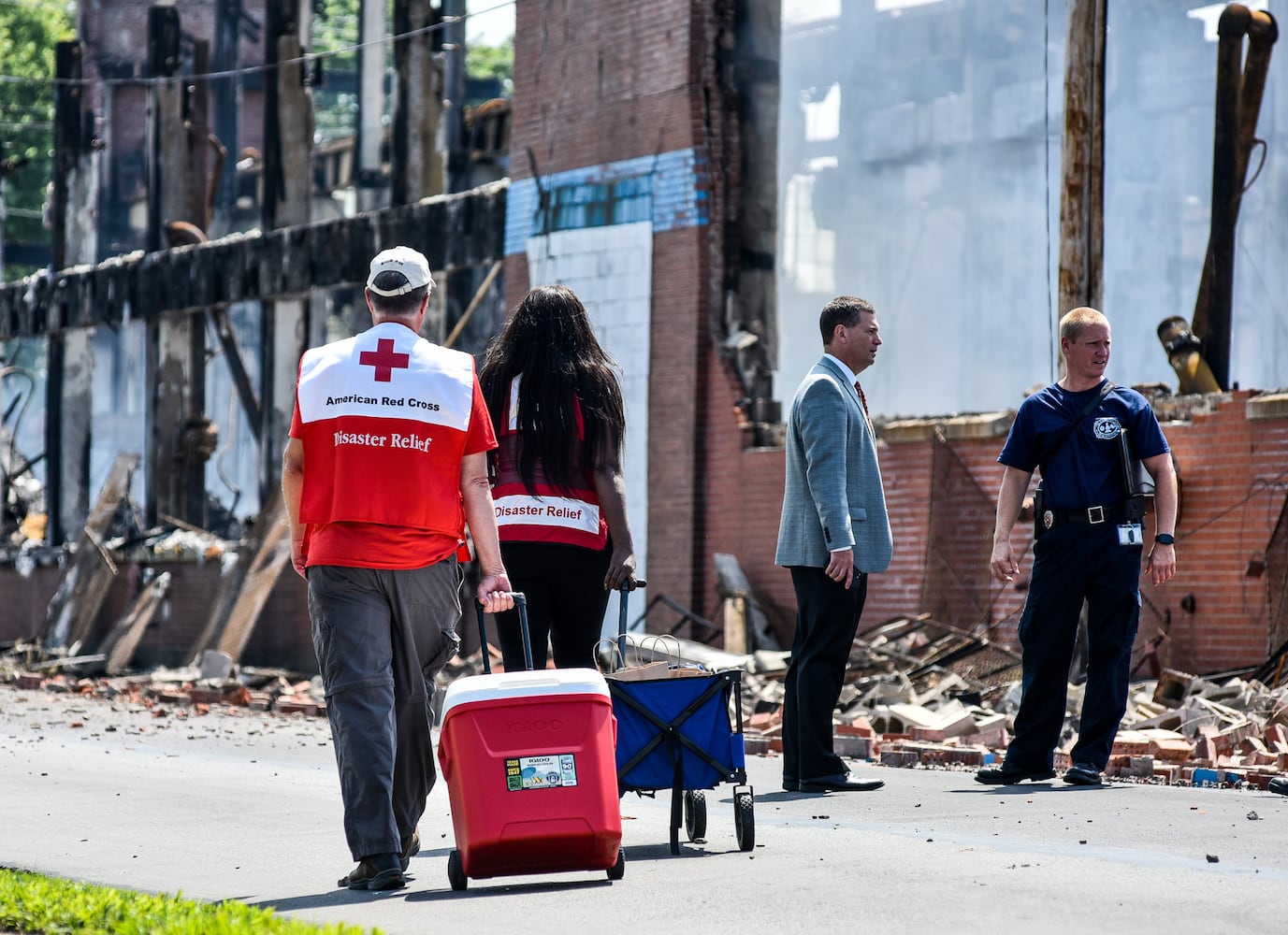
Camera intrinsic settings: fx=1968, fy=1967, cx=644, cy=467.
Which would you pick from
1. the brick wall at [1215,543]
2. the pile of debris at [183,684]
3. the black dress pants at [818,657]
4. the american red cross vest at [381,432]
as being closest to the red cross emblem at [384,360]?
the american red cross vest at [381,432]

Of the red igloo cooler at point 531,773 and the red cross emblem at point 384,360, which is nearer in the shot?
the red igloo cooler at point 531,773

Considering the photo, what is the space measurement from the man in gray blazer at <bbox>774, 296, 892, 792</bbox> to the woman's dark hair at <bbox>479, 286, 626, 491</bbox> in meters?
1.34

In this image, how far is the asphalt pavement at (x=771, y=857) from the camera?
4996 mm

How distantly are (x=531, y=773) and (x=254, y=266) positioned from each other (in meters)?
18.8

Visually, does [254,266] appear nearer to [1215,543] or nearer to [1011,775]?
[1215,543]

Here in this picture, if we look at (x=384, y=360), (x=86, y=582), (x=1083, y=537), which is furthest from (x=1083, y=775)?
(x=86, y=582)

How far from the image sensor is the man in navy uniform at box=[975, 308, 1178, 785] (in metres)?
8.12

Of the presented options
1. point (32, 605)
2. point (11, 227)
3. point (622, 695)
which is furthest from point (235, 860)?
point (11, 227)

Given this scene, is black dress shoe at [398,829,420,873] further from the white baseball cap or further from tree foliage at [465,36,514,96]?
tree foliage at [465,36,514,96]

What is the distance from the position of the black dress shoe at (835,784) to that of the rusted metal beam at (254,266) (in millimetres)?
12402

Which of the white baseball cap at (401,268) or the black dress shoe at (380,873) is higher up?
the white baseball cap at (401,268)

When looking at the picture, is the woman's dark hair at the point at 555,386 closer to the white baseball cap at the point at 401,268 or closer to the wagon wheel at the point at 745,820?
the white baseball cap at the point at 401,268

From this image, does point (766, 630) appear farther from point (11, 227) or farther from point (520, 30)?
point (11, 227)

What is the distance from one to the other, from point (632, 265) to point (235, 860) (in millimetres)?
12176
